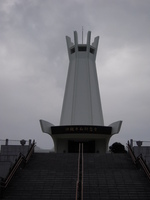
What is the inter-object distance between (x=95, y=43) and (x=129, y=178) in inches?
804

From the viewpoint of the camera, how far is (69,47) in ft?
101

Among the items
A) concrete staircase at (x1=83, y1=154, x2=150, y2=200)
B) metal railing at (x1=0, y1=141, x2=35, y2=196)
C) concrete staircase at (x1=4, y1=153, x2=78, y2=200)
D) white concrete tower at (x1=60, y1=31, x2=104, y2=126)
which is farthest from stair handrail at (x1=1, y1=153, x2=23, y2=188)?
white concrete tower at (x1=60, y1=31, x2=104, y2=126)

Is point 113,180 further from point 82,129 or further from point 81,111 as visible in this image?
point 81,111

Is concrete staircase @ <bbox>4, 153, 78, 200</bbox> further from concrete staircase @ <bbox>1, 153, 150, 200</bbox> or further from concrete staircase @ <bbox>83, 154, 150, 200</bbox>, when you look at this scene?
concrete staircase @ <bbox>83, 154, 150, 200</bbox>

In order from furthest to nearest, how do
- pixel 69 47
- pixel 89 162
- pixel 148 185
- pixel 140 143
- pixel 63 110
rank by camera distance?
pixel 69 47 → pixel 63 110 → pixel 140 143 → pixel 89 162 → pixel 148 185

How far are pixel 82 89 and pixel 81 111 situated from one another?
2.47m

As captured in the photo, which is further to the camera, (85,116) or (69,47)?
(69,47)

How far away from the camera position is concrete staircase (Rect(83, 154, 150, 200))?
445 inches

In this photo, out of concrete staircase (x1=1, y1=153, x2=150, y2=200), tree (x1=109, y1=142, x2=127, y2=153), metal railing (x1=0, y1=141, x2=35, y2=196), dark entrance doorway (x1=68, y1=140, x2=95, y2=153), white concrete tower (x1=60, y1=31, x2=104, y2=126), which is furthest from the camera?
tree (x1=109, y1=142, x2=127, y2=153)

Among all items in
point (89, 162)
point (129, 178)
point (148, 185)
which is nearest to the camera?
point (148, 185)

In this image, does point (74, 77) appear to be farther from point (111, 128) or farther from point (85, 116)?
point (111, 128)

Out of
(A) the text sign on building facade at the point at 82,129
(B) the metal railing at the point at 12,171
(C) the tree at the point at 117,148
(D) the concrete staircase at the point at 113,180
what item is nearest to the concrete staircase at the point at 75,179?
(D) the concrete staircase at the point at 113,180

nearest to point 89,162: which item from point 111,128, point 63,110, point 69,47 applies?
point 111,128

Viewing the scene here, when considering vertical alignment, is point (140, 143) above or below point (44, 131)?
below
